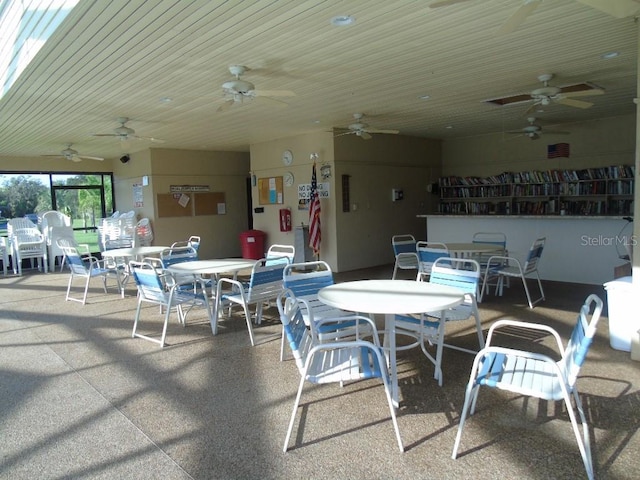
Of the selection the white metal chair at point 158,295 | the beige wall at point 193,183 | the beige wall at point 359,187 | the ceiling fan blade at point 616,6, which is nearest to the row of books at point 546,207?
the beige wall at point 359,187

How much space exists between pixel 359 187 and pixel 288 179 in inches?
58.3

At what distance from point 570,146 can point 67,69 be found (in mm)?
8237

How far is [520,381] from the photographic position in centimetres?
235

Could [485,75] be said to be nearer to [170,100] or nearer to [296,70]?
[296,70]

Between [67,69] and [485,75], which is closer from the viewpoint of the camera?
[67,69]

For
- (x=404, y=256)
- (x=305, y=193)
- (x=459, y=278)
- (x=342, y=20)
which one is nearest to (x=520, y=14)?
(x=342, y=20)

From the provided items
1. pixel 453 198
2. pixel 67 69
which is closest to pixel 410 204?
pixel 453 198

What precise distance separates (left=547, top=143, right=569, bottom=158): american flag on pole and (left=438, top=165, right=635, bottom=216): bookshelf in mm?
300

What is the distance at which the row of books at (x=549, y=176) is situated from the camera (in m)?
8.05

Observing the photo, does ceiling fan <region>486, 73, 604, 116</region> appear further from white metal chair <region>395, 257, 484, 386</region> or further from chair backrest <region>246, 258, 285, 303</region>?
chair backrest <region>246, 258, 285, 303</region>

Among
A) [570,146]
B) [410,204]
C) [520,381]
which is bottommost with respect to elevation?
[520,381]

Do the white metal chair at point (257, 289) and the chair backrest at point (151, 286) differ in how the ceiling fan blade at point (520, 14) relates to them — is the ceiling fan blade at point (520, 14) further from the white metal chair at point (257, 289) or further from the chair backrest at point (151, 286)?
the chair backrest at point (151, 286)

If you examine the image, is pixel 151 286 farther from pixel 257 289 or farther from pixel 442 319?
pixel 442 319

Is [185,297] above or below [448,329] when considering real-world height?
above
